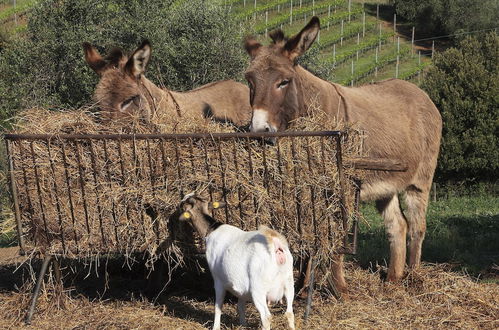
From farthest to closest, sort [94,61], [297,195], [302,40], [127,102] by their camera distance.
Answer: [94,61], [127,102], [302,40], [297,195]

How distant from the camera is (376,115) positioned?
25.9 feet

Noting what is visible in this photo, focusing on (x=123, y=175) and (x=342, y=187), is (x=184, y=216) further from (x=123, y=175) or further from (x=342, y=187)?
(x=342, y=187)

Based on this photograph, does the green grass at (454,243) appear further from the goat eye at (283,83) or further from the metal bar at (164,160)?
the metal bar at (164,160)

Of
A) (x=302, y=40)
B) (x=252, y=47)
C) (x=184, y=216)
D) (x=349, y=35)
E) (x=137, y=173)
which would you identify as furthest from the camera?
(x=349, y=35)

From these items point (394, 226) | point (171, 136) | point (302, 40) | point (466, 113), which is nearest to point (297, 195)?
point (171, 136)

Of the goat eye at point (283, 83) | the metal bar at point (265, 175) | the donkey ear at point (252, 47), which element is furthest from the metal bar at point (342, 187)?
the donkey ear at point (252, 47)

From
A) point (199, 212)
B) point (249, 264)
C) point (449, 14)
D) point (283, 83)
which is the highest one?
point (283, 83)

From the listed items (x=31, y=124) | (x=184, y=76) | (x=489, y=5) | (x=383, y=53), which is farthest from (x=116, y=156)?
(x=489, y=5)

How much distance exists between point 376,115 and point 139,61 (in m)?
2.87

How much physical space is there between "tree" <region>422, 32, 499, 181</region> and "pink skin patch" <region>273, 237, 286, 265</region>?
2568 centimetres

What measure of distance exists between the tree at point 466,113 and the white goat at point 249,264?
25.5 meters

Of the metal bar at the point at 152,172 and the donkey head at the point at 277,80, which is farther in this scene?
the donkey head at the point at 277,80

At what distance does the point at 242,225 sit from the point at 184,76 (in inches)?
641

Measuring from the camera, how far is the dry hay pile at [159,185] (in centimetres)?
578
